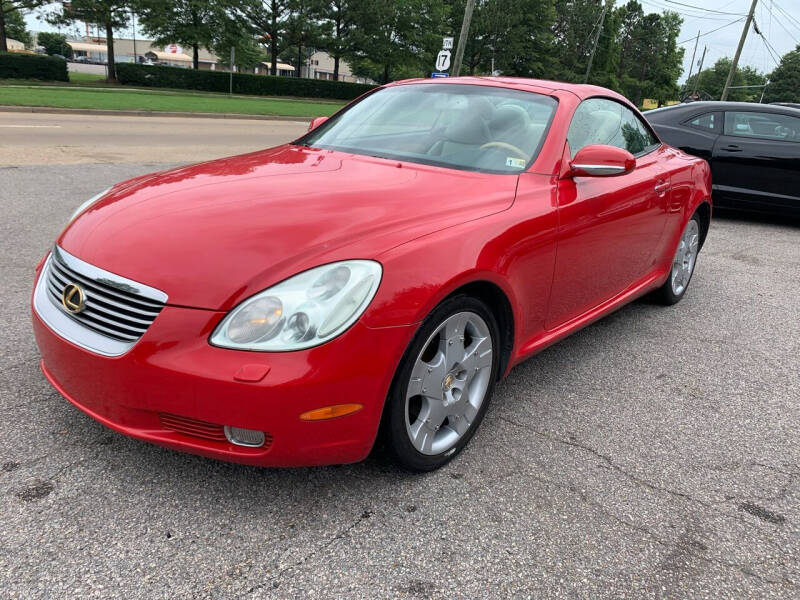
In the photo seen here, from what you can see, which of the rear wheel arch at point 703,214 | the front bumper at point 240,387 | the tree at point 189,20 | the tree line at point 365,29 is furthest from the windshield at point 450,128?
the tree at point 189,20

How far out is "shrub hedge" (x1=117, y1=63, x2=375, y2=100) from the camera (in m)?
33.4

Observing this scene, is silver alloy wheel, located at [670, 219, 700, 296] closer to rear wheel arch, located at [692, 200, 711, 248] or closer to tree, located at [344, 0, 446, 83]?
rear wheel arch, located at [692, 200, 711, 248]

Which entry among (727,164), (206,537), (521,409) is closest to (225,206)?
Result: (206,537)

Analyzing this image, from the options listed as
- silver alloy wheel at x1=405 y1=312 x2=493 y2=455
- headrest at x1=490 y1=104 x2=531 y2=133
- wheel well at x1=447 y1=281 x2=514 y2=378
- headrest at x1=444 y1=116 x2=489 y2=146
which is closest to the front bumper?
silver alloy wheel at x1=405 y1=312 x2=493 y2=455

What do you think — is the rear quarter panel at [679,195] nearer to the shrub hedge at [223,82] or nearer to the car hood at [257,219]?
the car hood at [257,219]

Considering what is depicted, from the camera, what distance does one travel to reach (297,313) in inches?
76.0

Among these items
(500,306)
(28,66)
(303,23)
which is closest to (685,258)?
(500,306)

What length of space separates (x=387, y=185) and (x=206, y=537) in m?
1.43

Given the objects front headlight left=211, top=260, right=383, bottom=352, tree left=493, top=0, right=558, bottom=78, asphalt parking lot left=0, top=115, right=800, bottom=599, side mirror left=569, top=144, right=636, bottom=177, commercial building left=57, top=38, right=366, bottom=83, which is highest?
tree left=493, top=0, right=558, bottom=78

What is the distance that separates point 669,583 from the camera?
2.00 meters

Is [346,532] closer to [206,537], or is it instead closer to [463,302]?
[206,537]

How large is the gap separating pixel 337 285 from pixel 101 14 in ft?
132

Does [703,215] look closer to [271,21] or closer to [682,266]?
[682,266]

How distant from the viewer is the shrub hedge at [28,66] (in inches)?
1088
